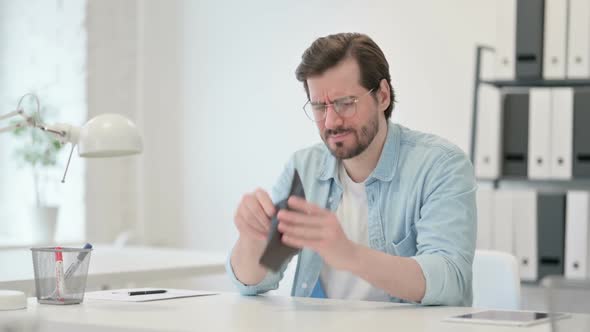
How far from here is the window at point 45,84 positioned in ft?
14.1

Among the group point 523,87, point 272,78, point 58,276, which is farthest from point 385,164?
point 272,78

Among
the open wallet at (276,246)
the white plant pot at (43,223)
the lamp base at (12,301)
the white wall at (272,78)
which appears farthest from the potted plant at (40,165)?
the open wallet at (276,246)

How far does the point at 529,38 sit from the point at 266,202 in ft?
6.16

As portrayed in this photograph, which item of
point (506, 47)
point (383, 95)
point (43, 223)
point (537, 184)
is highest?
point (506, 47)

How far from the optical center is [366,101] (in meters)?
1.95

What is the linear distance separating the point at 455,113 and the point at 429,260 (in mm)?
2177

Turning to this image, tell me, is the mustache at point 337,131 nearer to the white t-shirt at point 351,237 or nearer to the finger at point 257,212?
the white t-shirt at point 351,237

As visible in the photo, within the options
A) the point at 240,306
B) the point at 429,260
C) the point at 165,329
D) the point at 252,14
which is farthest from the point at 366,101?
the point at 252,14

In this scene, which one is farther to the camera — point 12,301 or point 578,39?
point 578,39

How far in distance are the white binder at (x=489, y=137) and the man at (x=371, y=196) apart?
1.31 m

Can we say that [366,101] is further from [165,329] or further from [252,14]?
[252,14]

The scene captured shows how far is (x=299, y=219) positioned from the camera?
1.46 metres

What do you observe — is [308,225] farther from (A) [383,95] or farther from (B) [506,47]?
(B) [506,47]

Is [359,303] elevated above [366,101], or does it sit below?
below
